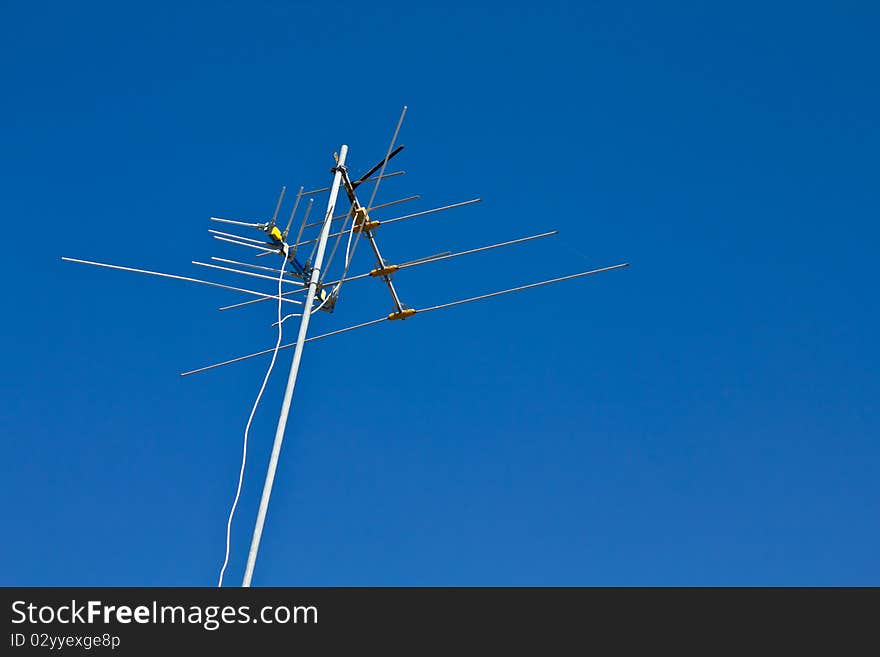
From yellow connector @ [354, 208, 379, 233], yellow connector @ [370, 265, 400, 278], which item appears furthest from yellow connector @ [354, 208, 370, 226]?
yellow connector @ [370, 265, 400, 278]

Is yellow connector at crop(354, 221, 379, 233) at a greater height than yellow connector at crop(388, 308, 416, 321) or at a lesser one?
greater

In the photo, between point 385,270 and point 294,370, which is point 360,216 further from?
point 294,370

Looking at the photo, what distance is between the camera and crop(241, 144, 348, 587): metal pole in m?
6.12

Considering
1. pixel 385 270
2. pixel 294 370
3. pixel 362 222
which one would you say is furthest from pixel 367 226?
pixel 294 370

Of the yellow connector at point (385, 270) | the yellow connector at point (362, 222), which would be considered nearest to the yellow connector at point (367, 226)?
the yellow connector at point (362, 222)

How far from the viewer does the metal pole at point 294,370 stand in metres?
6.12

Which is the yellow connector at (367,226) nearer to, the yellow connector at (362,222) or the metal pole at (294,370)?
the yellow connector at (362,222)

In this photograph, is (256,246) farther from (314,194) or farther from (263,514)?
(263,514)

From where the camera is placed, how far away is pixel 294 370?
689 cm

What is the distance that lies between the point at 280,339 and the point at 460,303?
199cm

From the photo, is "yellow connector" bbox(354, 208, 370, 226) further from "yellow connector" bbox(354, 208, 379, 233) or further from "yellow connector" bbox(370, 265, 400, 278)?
"yellow connector" bbox(370, 265, 400, 278)

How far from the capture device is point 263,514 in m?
6.28

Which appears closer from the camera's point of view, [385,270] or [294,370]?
[294,370]
